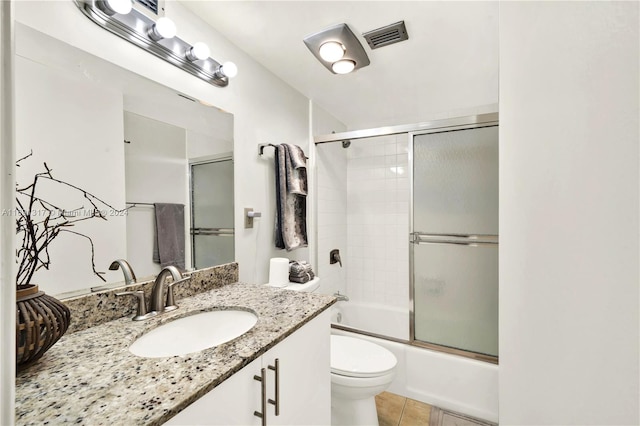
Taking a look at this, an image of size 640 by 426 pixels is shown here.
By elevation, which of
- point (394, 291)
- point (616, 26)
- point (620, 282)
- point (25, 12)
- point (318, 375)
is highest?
point (25, 12)

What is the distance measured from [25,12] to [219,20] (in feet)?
2.48

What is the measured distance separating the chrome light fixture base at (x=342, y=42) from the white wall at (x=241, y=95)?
0.42 metres

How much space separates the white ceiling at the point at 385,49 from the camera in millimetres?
1244

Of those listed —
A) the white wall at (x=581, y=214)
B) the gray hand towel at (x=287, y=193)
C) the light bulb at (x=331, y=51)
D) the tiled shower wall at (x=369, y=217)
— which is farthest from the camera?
the tiled shower wall at (x=369, y=217)

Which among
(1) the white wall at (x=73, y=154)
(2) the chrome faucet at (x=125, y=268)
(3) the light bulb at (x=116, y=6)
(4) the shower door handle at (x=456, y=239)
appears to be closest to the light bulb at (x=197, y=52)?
(3) the light bulb at (x=116, y=6)

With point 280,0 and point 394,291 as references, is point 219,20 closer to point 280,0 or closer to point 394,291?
point 280,0

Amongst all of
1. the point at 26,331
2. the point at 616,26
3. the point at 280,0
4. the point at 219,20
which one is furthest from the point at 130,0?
the point at 616,26

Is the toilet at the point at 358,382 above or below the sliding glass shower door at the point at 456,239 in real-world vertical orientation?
below

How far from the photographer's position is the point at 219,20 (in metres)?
1.33

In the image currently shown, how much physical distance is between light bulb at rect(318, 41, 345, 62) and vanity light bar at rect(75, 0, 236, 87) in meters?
0.53

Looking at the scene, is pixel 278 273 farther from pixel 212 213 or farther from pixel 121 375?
pixel 121 375

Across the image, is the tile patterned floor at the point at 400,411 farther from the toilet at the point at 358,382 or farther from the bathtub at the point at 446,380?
the toilet at the point at 358,382

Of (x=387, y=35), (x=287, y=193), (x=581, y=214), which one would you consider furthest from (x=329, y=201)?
(x=581, y=214)

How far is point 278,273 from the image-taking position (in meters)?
1.61
